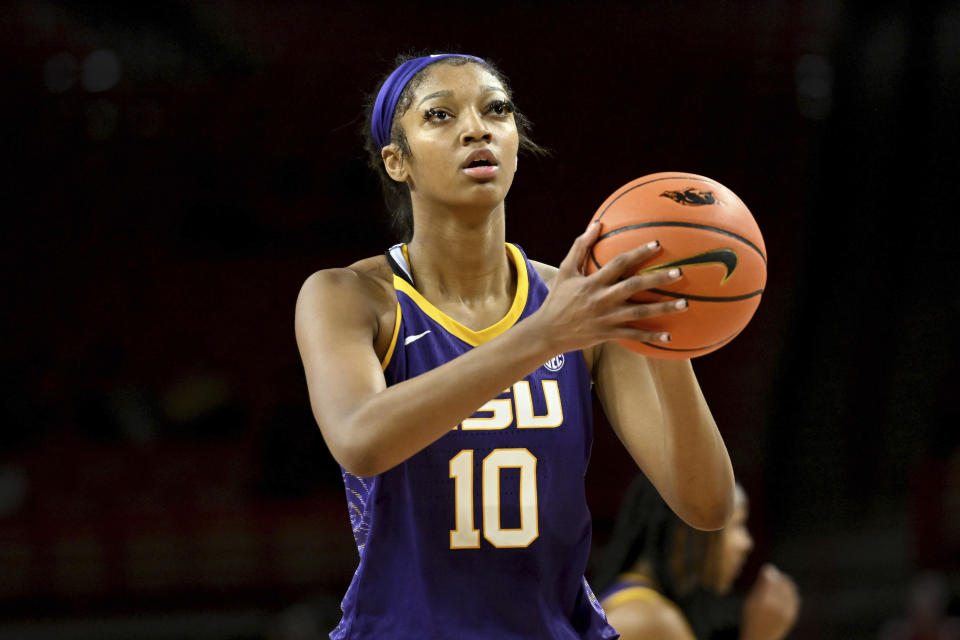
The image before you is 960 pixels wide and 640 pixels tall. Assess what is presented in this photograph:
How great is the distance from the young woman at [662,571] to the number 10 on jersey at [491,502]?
53.9 inches

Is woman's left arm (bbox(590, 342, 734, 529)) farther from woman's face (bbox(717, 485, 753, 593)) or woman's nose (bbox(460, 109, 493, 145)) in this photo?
woman's face (bbox(717, 485, 753, 593))

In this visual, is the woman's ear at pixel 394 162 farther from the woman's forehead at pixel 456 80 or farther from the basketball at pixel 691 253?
the basketball at pixel 691 253

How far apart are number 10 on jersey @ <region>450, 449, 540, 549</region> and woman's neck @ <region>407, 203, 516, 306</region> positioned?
1.32 ft

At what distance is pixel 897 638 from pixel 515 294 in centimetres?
512

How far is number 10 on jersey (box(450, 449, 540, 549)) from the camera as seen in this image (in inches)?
88.4

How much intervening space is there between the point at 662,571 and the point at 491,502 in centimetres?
167

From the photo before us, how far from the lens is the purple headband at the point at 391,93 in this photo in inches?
100

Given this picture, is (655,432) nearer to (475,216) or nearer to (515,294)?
(515,294)

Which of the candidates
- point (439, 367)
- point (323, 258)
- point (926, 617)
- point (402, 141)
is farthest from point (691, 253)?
point (323, 258)

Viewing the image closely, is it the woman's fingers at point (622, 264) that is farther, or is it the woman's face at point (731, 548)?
the woman's face at point (731, 548)

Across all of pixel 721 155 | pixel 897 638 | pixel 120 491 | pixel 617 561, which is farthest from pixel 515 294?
pixel 721 155

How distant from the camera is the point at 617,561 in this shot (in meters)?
A: 3.81

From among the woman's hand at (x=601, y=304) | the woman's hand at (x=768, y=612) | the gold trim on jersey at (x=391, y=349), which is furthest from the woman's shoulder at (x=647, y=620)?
the woman's hand at (x=601, y=304)

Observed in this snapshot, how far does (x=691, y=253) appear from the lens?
1.86 meters
